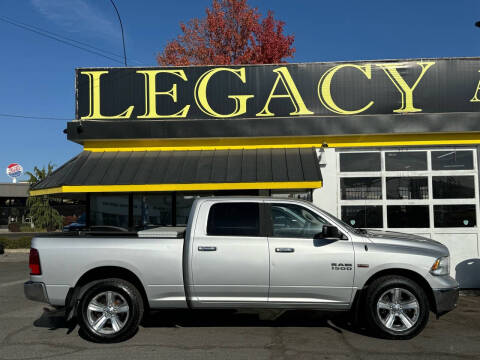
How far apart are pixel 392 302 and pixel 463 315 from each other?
229 cm

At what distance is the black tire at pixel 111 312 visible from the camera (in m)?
5.73

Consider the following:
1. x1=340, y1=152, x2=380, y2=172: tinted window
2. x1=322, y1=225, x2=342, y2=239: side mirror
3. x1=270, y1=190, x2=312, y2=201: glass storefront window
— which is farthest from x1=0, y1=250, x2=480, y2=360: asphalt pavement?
x1=340, y1=152, x2=380, y2=172: tinted window

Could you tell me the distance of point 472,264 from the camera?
9.39 metres

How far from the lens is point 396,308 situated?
5.73m

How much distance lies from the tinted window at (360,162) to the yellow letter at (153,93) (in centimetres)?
384

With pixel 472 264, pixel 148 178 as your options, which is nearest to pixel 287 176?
pixel 148 178

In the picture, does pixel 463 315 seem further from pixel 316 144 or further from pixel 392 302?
pixel 316 144

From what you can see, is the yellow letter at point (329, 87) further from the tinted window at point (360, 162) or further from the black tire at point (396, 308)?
the black tire at point (396, 308)

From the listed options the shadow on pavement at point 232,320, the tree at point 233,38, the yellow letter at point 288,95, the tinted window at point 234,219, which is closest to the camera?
the tinted window at point 234,219

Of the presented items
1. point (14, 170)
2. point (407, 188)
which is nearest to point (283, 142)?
point (407, 188)

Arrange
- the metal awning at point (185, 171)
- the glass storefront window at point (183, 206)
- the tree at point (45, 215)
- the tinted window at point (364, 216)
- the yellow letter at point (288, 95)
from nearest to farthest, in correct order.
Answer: the metal awning at point (185, 171) < the tinted window at point (364, 216) < the glass storefront window at point (183, 206) < the yellow letter at point (288, 95) < the tree at point (45, 215)

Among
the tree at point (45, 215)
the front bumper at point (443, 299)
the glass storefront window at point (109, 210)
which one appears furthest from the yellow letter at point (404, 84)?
the tree at point (45, 215)

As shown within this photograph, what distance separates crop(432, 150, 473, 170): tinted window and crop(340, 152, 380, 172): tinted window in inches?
49.5

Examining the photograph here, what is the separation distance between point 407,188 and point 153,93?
→ 6221mm
